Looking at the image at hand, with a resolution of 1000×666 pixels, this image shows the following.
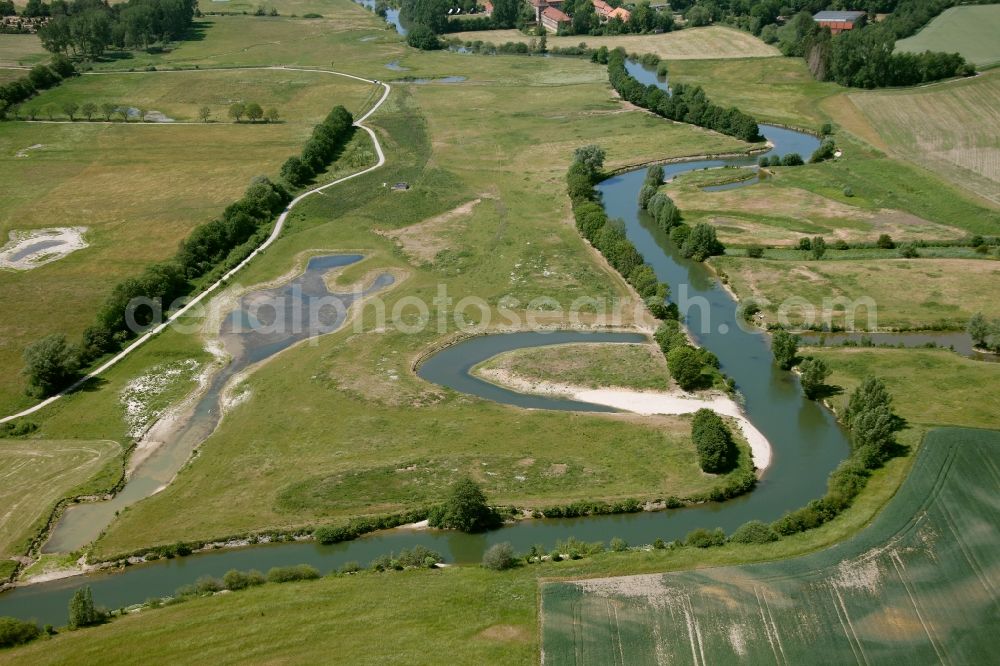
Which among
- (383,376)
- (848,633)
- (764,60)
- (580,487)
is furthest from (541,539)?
(764,60)

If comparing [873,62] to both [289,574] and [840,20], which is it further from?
[289,574]

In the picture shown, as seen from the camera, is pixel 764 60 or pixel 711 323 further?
pixel 764 60

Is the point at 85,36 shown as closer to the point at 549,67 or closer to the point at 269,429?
the point at 549,67

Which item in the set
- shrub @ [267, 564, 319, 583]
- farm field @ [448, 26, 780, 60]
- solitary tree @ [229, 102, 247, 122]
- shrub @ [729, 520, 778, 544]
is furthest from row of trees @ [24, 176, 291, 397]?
farm field @ [448, 26, 780, 60]

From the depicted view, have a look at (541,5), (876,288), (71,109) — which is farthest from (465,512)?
(541,5)

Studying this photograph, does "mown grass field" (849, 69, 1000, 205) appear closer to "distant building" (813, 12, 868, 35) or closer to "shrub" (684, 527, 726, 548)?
"distant building" (813, 12, 868, 35)

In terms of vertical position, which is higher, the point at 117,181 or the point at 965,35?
the point at 965,35
